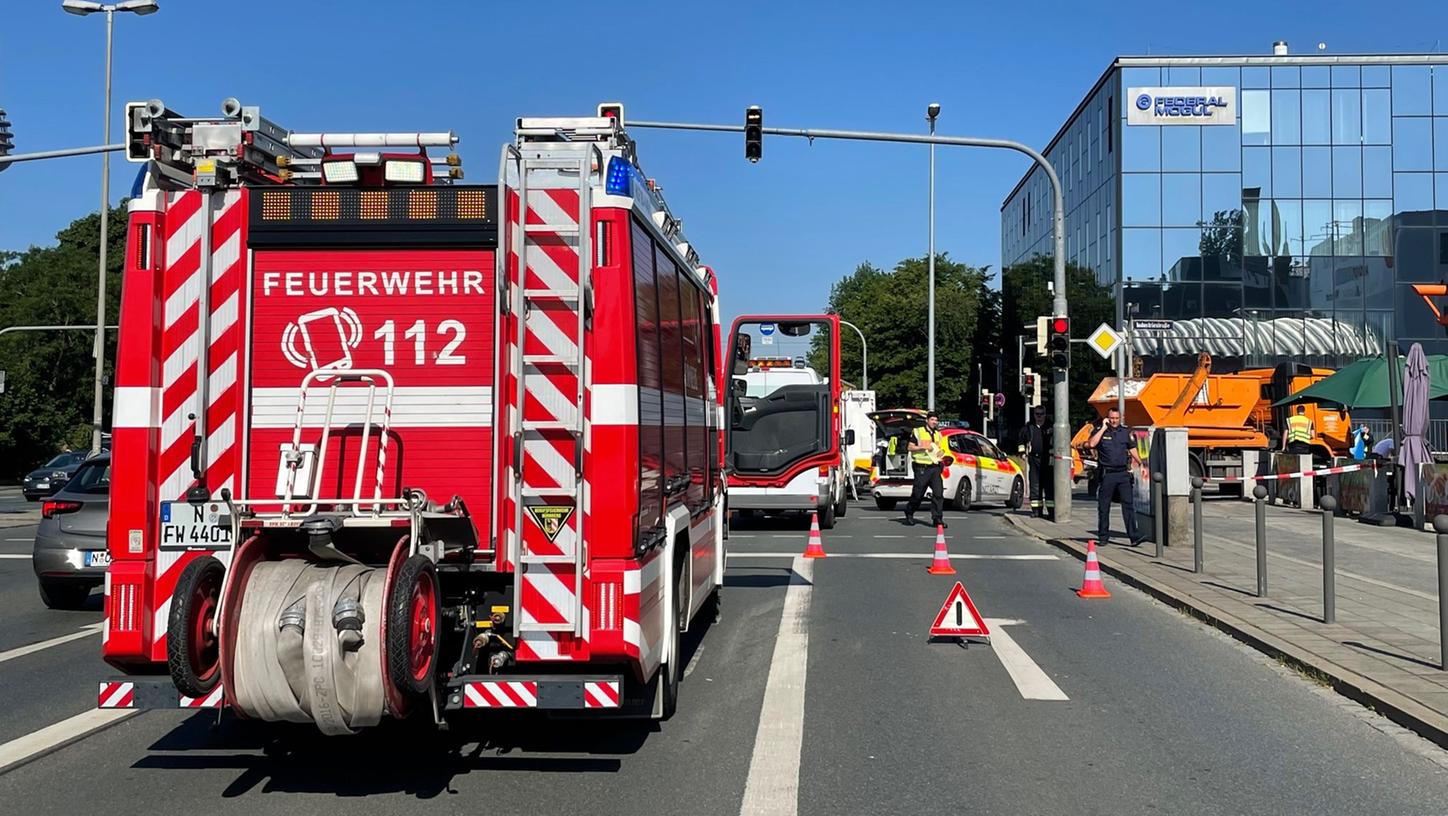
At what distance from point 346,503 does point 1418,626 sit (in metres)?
8.63

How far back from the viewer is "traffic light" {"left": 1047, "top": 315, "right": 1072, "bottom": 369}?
69.5 feet

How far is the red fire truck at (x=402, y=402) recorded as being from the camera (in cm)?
572

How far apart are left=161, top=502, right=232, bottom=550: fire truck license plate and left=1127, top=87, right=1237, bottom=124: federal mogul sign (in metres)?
44.8

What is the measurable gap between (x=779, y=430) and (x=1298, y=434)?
14.2 metres

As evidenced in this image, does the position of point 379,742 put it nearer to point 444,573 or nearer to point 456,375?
point 444,573

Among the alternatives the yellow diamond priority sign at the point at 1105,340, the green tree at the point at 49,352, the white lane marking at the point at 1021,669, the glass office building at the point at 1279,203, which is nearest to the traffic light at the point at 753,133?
the yellow diamond priority sign at the point at 1105,340

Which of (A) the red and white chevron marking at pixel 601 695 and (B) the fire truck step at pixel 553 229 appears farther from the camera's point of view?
(B) the fire truck step at pixel 553 229

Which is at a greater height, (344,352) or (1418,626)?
(344,352)

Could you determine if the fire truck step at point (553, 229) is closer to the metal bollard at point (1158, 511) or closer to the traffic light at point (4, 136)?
the metal bollard at point (1158, 511)

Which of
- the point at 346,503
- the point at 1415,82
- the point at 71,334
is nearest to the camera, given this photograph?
the point at 346,503

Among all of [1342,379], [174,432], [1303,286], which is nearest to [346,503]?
[174,432]

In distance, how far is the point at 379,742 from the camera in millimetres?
6746

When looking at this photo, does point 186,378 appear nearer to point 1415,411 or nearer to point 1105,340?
point 1105,340

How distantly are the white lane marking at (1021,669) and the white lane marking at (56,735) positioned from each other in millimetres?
5331
